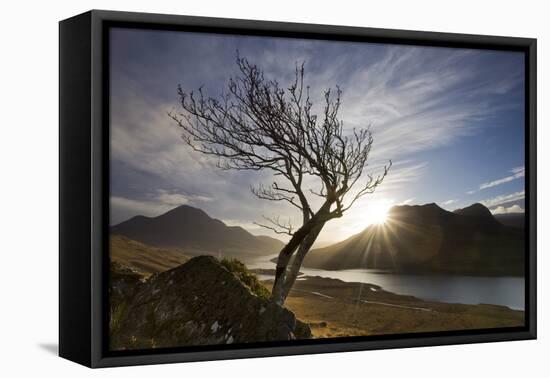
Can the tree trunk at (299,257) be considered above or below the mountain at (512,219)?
below

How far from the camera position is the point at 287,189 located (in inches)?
357

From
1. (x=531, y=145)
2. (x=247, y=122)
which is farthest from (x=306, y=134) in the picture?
(x=531, y=145)

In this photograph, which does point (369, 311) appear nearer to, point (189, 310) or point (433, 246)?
point (433, 246)

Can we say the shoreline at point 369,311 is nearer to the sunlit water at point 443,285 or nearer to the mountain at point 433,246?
the sunlit water at point 443,285

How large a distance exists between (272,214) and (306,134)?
74 centimetres

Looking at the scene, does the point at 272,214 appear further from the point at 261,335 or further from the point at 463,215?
the point at 463,215

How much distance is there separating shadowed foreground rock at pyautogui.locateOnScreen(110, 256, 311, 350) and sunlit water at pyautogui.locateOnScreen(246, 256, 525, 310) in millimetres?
332

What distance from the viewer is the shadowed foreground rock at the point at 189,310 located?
27.5 feet

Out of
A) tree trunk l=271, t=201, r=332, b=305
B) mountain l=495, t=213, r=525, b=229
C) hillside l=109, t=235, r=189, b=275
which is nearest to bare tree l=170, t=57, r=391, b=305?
tree trunk l=271, t=201, r=332, b=305

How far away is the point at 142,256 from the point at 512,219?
3.56 m

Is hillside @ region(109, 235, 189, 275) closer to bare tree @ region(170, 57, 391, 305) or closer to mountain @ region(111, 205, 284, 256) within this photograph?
Result: mountain @ region(111, 205, 284, 256)

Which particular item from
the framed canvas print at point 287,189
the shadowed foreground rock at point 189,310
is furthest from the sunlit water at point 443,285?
the shadowed foreground rock at point 189,310

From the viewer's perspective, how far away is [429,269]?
9609mm

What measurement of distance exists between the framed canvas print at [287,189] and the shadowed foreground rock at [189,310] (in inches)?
0.5
